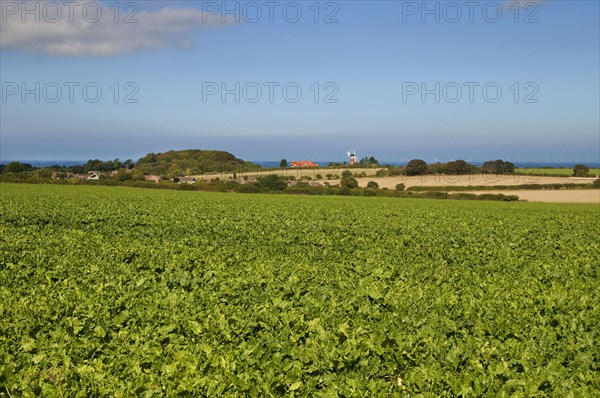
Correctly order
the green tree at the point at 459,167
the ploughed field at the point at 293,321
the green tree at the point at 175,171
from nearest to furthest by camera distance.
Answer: the ploughed field at the point at 293,321
the green tree at the point at 459,167
the green tree at the point at 175,171

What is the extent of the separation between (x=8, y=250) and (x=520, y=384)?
13214 mm

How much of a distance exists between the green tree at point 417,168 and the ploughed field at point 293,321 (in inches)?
2735

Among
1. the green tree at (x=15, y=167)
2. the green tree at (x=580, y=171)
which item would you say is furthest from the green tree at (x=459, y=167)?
the green tree at (x=15, y=167)

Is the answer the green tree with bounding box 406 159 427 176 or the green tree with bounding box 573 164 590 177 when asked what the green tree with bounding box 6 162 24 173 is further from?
the green tree with bounding box 573 164 590 177

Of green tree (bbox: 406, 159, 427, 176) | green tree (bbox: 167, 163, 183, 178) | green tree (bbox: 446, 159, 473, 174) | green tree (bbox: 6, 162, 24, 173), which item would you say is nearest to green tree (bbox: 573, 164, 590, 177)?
green tree (bbox: 446, 159, 473, 174)

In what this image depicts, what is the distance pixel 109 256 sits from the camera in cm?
1418

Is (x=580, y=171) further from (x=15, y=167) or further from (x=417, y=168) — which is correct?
(x=15, y=167)

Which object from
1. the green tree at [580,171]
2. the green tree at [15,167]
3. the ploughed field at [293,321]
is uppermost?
the green tree at [15,167]

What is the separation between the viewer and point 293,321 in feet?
27.4

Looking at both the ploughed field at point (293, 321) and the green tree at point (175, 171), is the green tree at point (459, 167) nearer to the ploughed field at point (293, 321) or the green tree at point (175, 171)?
the green tree at point (175, 171)

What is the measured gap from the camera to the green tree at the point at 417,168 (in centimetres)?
8594

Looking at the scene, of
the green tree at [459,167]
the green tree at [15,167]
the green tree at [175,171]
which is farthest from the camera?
the green tree at [175,171]

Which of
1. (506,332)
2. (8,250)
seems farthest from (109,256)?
(506,332)

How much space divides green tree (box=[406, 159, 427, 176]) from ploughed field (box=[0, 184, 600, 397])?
228 ft
